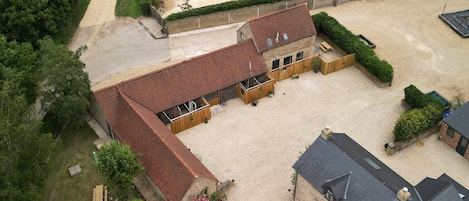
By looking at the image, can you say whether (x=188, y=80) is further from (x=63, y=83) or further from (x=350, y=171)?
(x=350, y=171)

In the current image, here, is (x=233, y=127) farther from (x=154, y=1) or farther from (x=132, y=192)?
(x=154, y=1)

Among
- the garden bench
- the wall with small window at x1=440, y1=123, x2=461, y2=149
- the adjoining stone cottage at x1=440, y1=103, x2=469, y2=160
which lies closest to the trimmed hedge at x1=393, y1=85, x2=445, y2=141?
the wall with small window at x1=440, y1=123, x2=461, y2=149

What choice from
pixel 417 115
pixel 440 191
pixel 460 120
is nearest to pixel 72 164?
pixel 440 191

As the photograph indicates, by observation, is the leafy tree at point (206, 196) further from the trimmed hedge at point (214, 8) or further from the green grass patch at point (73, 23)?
the green grass patch at point (73, 23)

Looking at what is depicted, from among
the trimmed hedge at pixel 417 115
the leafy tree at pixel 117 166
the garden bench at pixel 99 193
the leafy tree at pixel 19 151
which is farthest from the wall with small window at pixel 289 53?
the leafy tree at pixel 19 151

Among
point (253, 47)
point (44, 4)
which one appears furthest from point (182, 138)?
point (44, 4)

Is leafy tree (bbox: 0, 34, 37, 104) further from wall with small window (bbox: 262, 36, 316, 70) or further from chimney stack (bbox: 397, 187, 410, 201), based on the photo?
chimney stack (bbox: 397, 187, 410, 201)
